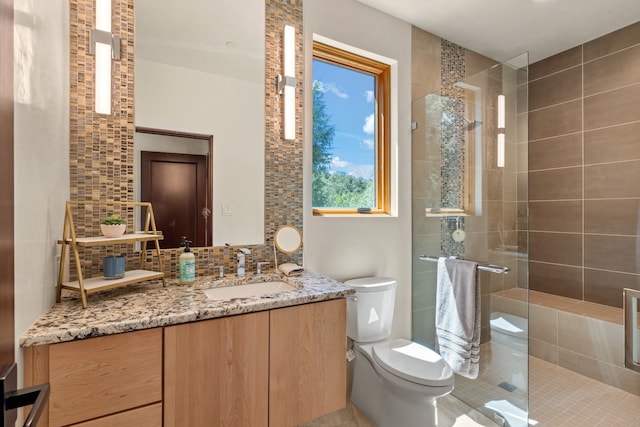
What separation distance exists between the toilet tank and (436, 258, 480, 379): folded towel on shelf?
1.22 ft

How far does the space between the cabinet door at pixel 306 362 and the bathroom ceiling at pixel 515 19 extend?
1946 millimetres

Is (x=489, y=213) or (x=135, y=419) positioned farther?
(x=489, y=213)

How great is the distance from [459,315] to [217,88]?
A: 6.19 feet

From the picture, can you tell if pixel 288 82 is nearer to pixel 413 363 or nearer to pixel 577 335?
pixel 413 363

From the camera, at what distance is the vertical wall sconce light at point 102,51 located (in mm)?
1183

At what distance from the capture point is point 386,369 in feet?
5.01

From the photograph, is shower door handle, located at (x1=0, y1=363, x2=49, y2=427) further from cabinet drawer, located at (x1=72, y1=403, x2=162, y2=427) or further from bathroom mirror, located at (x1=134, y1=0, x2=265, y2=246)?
bathroom mirror, located at (x1=134, y1=0, x2=265, y2=246)

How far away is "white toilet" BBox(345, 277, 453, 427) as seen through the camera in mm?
1441

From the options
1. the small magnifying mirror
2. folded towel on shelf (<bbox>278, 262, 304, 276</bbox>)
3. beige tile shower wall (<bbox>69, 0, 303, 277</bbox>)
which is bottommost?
folded towel on shelf (<bbox>278, 262, 304, 276</bbox>)

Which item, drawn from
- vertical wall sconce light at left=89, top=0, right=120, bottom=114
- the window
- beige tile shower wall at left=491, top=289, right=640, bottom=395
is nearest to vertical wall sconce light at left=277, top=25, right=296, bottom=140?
the window

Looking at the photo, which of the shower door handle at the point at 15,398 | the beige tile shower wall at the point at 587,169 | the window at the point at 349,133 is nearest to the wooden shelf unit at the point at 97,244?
the shower door handle at the point at 15,398

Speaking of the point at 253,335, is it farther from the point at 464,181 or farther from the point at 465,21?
the point at 465,21

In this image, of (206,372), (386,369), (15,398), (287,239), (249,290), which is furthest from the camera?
(287,239)

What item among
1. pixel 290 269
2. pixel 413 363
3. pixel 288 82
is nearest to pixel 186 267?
pixel 290 269
